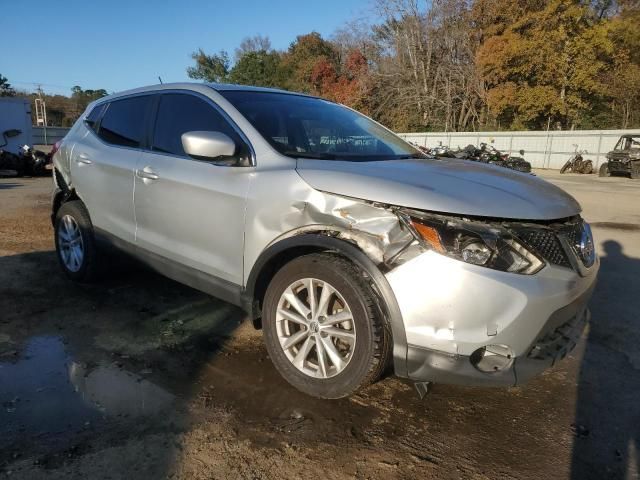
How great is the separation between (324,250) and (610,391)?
194cm

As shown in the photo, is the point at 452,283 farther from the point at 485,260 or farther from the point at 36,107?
the point at 36,107

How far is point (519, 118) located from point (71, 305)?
35.6 metres

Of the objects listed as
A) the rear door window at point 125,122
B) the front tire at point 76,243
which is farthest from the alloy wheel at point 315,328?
the front tire at point 76,243

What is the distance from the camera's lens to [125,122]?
406 cm

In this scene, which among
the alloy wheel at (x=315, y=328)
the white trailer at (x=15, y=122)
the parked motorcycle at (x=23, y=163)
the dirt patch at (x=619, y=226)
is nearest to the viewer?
the alloy wheel at (x=315, y=328)

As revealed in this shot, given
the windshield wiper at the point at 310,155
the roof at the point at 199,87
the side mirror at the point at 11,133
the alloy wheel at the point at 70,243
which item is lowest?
the alloy wheel at the point at 70,243

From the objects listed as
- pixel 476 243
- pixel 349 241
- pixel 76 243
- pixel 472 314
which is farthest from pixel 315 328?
pixel 76 243

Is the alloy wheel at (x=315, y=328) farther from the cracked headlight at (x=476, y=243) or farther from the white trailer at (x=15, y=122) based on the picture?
the white trailer at (x=15, y=122)

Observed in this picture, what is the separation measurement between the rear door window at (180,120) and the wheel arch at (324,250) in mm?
908

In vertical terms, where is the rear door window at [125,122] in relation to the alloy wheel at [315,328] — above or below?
above

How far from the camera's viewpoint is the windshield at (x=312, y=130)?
3107mm

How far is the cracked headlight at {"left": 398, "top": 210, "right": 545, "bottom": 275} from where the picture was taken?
2.21 meters

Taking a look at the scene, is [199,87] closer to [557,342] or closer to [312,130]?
[312,130]

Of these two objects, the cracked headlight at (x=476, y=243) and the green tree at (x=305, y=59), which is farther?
the green tree at (x=305, y=59)
